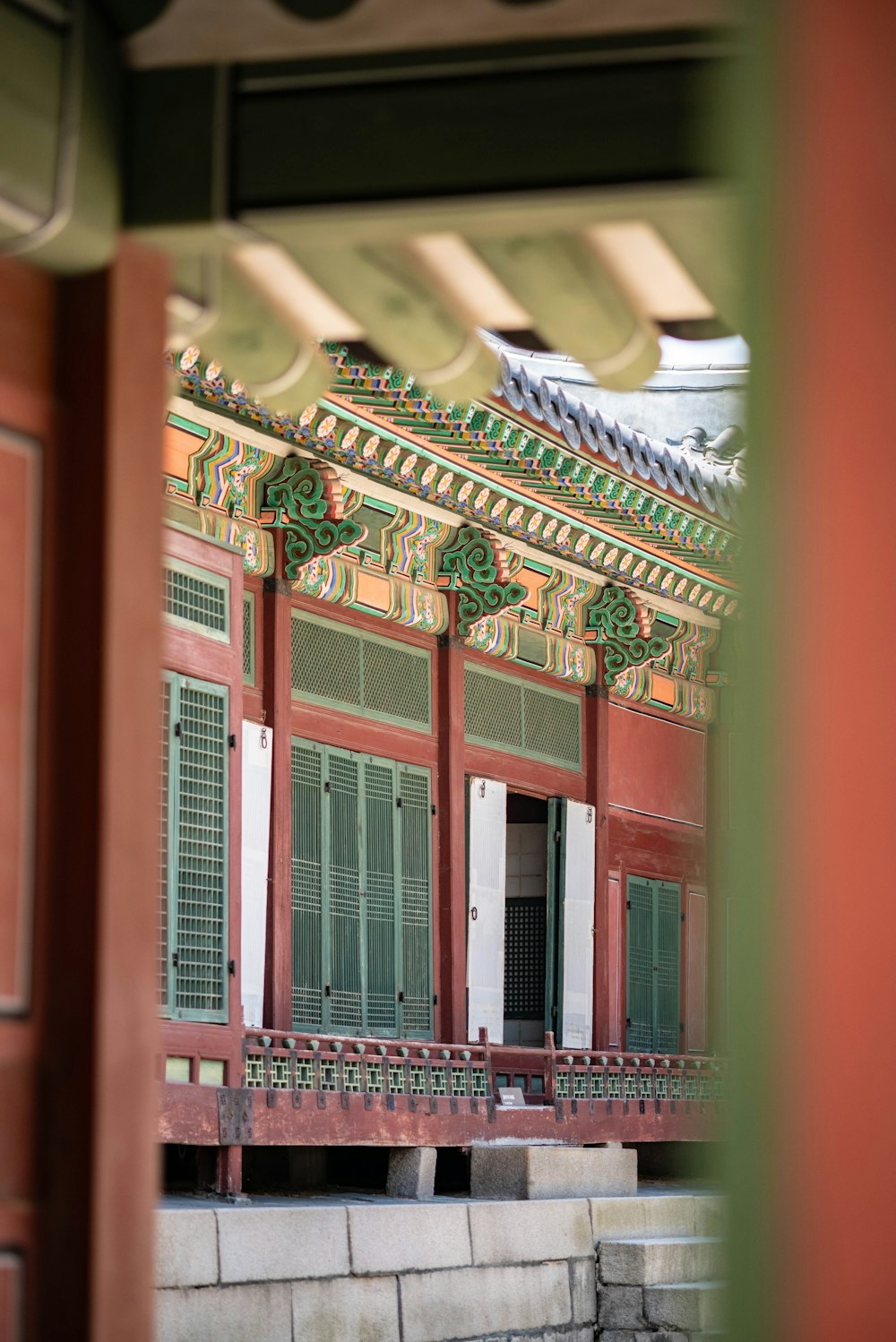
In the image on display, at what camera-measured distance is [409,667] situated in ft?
37.9

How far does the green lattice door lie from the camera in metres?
14.0

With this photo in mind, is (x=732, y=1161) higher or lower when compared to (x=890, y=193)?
lower

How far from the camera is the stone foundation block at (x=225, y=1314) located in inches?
309

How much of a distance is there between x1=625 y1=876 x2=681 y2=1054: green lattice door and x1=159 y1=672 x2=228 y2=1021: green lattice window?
5464 mm

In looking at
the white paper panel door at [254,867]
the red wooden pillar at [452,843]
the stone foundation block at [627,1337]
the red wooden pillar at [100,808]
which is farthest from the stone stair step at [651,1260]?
the red wooden pillar at [100,808]

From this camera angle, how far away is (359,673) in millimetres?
11055

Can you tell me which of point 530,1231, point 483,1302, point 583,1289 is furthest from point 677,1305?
point 483,1302

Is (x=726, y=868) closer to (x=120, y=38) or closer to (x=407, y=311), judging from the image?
(x=407, y=311)

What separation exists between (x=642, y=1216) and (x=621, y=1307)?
1.83ft

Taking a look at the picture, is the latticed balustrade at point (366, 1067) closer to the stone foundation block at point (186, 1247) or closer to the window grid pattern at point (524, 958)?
the stone foundation block at point (186, 1247)

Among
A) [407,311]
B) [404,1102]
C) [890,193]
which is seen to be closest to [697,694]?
[404,1102]

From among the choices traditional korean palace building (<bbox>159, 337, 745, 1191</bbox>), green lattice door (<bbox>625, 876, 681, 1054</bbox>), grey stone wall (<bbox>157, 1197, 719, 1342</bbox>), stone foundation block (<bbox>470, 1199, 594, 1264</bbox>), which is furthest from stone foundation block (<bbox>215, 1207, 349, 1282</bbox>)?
green lattice door (<bbox>625, 876, 681, 1054</bbox>)

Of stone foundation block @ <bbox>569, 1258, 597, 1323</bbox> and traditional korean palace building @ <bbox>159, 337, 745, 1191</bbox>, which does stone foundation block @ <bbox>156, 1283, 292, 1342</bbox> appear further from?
stone foundation block @ <bbox>569, 1258, 597, 1323</bbox>

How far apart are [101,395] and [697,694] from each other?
1274cm
